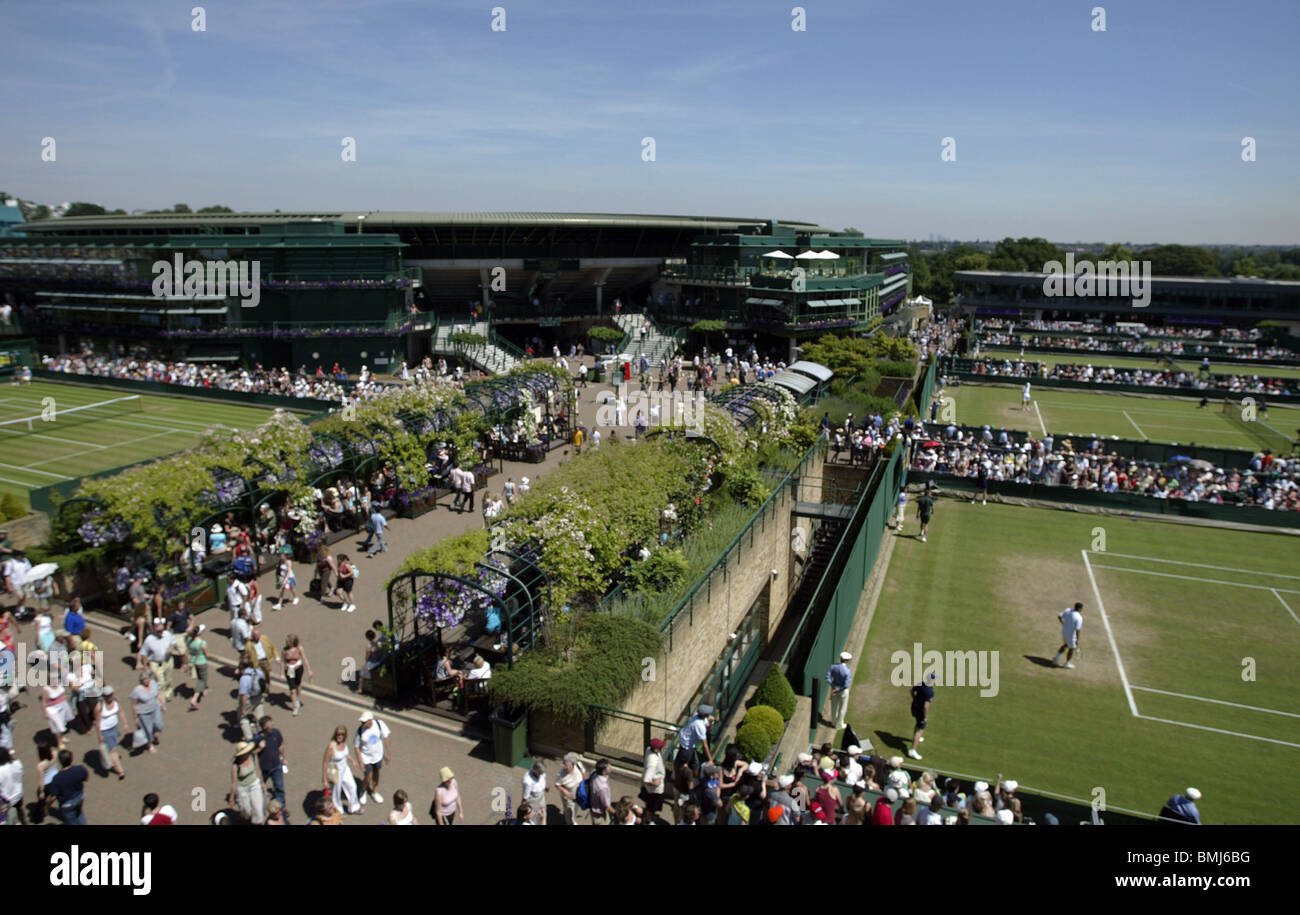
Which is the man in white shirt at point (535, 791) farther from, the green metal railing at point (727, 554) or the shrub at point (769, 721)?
the green metal railing at point (727, 554)

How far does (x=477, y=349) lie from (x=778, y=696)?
3923cm

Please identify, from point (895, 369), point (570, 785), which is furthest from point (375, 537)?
point (895, 369)

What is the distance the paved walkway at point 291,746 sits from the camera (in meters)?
11.1

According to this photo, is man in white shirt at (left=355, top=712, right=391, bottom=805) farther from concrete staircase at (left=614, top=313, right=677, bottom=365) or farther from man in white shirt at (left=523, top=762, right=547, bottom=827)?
concrete staircase at (left=614, top=313, right=677, bottom=365)

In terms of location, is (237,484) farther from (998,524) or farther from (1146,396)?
(1146,396)

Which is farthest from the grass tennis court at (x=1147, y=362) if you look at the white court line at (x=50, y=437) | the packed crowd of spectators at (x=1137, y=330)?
the white court line at (x=50, y=437)

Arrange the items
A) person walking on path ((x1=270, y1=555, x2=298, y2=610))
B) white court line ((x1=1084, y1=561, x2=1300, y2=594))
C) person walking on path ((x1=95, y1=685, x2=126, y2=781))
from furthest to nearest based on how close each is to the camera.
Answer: white court line ((x1=1084, y1=561, x2=1300, y2=594)) → person walking on path ((x1=270, y1=555, x2=298, y2=610)) → person walking on path ((x1=95, y1=685, x2=126, y2=781))

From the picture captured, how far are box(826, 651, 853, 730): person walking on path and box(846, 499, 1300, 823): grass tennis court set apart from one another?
0.43m

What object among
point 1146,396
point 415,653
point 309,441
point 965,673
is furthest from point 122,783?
point 1146,396

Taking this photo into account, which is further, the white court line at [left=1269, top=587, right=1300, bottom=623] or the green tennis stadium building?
the green tennis stadium building

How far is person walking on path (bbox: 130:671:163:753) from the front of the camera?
11.8 m

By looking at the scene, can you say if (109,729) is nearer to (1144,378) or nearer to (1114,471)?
(1114,471)

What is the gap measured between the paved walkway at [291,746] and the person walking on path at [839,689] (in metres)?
5.71

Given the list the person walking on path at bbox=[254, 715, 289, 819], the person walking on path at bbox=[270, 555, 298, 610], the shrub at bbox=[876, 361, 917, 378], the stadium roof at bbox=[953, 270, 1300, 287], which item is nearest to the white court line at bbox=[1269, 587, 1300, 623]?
the person walking on path at bbox=[254, 715, 289, 819]
